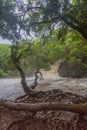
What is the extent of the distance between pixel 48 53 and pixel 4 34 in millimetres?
7138

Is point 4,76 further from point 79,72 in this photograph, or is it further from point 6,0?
point 6,0

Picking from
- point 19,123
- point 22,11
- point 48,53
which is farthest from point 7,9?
point 48,53

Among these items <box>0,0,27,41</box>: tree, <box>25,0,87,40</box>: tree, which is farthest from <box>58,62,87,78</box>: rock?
<box>0,0,27,41</box>: tree

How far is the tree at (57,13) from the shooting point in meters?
4.80

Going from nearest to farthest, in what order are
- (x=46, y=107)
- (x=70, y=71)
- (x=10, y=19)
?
(x=46, y=107) → (x=10, y=19) → (x=70, y=71)

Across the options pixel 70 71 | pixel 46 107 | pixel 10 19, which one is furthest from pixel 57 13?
pixel 70 71

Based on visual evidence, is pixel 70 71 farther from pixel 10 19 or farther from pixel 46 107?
pixel 46 107

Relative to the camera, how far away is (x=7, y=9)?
4.75m

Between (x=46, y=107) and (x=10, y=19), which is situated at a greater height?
(x=10, y=19)

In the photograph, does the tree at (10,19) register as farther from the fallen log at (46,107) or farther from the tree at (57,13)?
the fallen log at (46,107)

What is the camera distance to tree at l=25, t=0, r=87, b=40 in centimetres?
480

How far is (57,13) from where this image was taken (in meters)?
4.91

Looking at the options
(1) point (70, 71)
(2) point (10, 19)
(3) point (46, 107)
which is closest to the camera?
(3) point (46, 107)

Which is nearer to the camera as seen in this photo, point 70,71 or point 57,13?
point 57,13
